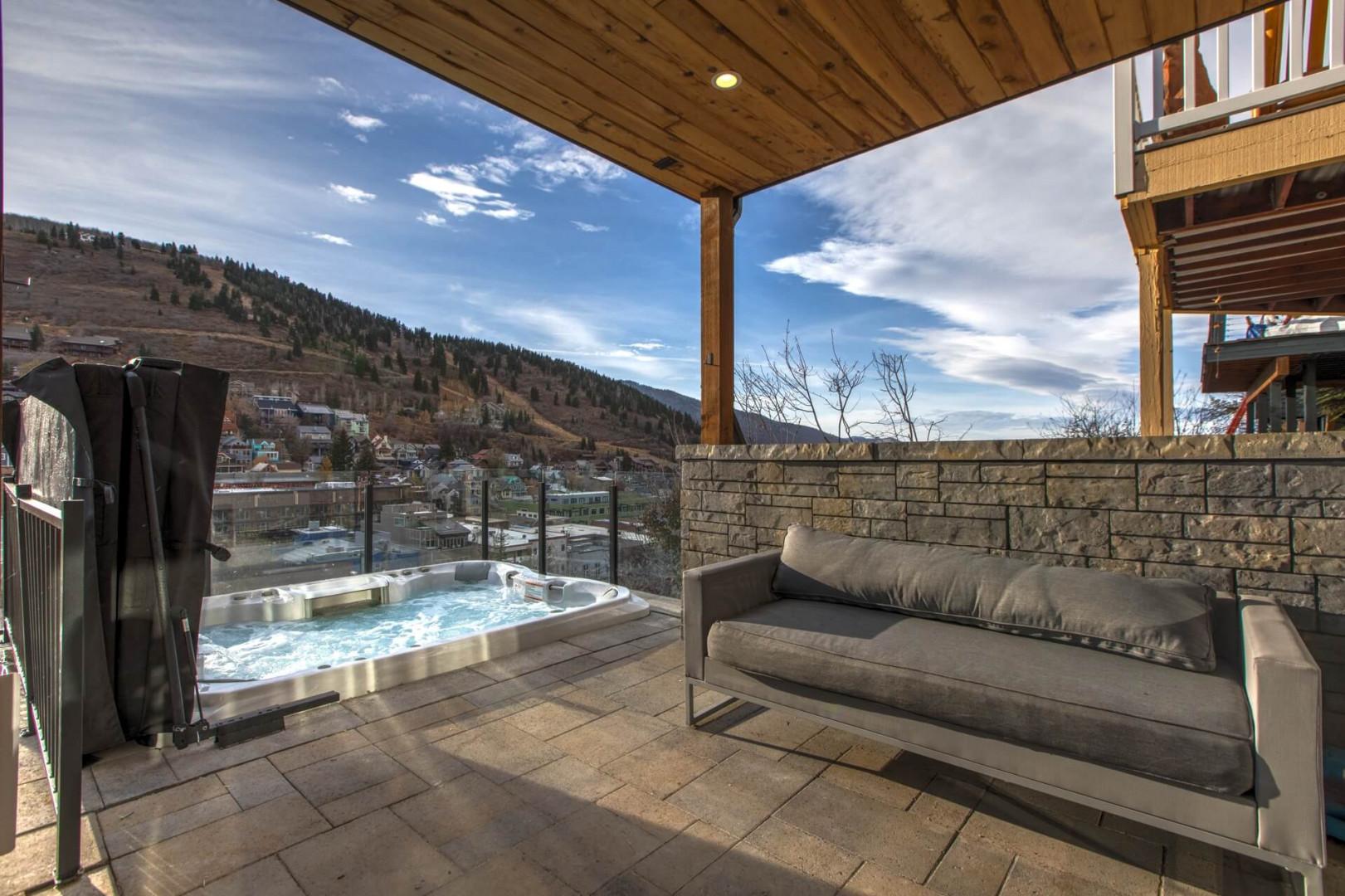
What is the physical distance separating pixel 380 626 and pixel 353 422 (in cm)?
1036

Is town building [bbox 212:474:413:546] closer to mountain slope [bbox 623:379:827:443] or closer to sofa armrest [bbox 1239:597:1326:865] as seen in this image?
mountain slope [bbox 623:379:827:443]

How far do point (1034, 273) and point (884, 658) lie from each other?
573 cm

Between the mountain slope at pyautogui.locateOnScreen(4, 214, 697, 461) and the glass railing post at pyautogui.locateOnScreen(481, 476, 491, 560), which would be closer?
the glass railing post at pyautogui.locateOnScreen(481, 476, 491, 560)

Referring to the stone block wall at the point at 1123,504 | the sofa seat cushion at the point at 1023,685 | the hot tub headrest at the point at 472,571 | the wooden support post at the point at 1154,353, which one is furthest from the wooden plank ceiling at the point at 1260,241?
the hot tub headrest at the point at 472,571

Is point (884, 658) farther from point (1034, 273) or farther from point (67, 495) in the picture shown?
point (1034, 273)

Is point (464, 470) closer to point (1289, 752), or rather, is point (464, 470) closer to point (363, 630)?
point (363, 630)

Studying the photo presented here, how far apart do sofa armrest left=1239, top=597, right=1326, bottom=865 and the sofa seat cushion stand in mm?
41

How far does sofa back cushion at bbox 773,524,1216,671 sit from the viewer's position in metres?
1.71

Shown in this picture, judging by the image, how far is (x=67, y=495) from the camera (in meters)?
1.84

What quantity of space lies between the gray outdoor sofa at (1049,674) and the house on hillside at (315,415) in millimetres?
11300

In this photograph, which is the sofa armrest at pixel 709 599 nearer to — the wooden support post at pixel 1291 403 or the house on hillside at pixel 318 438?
the wooden support post at pixel 1291 403

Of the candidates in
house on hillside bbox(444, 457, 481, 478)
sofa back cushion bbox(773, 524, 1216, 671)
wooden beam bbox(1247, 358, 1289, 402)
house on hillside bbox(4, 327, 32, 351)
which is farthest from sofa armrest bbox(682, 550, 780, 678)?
wooden beam bbox(1247, 358, 1289, 402)

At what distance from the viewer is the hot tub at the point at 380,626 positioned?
103 inches

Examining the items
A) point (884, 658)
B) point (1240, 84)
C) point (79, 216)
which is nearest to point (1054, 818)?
point (884, 658)
